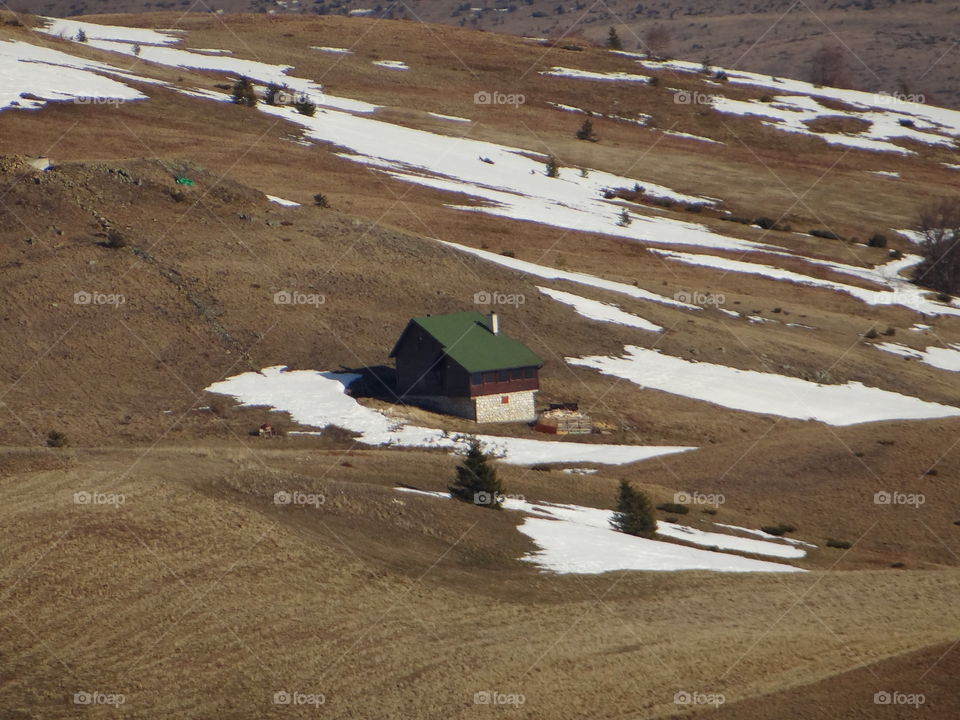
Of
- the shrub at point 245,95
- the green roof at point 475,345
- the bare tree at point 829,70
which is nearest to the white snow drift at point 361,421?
the green roof at point 475,345

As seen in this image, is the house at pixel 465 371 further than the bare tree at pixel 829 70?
No

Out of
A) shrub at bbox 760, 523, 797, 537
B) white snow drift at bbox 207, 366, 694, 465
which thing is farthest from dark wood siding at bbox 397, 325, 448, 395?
shrub at bbox 760, 523, 797, 537

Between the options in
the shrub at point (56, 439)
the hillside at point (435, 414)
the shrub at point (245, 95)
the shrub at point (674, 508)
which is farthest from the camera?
the shrub at point (245, 95)

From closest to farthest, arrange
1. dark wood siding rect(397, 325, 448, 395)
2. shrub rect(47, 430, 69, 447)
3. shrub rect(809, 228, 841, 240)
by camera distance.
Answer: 1. shrub rect(47, 430, 69, 447)
2. dark wood siding rect(397, 325, 448, 395)
3. shrub rect(809, 228, 841, 240)

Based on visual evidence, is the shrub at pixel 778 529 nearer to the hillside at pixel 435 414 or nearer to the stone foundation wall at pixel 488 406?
the hillside at pixel 435 414

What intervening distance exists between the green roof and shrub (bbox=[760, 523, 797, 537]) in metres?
14.3

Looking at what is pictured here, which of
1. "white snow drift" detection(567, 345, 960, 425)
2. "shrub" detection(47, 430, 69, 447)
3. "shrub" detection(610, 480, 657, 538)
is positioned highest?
"shrub" detection(610, 480, 657, 538)

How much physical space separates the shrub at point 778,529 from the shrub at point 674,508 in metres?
2.65

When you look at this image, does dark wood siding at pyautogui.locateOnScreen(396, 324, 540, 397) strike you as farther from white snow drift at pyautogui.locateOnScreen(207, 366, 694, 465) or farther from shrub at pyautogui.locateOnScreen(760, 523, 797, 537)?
shrub at pyautogui.locateOnScreen(760, 523, 797, 537)

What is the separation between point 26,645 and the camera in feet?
73.5

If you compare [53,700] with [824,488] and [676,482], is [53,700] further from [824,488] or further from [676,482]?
[824,488]

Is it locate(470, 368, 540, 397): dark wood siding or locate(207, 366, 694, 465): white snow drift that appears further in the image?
locate(470, 368, 540, 397): dark wood siding

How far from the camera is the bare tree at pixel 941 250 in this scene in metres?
85.2

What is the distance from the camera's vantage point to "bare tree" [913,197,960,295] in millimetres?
85250
